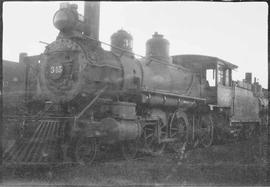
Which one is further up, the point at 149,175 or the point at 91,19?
the point at 91,19

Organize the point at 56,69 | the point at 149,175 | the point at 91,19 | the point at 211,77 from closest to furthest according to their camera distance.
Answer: the point at 149,175, the point at 56,69, the point at 91,19, the point at 211,77

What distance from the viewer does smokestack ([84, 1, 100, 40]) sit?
836 cm

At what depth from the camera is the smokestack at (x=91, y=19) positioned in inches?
329

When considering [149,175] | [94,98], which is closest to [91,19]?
[94,98]

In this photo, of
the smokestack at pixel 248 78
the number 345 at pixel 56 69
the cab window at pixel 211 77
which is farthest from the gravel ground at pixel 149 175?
the smokestack at pixel 248 78

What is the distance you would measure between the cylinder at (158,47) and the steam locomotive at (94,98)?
0.03 m

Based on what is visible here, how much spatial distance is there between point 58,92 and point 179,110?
4.38m

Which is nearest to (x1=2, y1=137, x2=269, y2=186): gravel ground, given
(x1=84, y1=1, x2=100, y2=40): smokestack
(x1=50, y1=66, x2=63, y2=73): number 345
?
(x1=50, y1=66, x2=63, y2=73): number 345

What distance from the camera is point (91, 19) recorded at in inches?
330

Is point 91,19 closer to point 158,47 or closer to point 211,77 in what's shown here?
point 158,47

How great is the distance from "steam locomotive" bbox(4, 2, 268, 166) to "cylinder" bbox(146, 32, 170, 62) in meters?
0.03

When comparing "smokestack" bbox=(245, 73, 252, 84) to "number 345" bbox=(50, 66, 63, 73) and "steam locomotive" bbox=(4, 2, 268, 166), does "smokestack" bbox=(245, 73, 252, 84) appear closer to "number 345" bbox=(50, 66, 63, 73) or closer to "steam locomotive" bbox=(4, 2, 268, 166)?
"steam locomotive" bbox=(4, 2, 268, 166)

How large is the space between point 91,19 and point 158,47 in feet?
10.5

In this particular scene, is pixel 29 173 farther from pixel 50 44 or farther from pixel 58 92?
pixel 50 44
